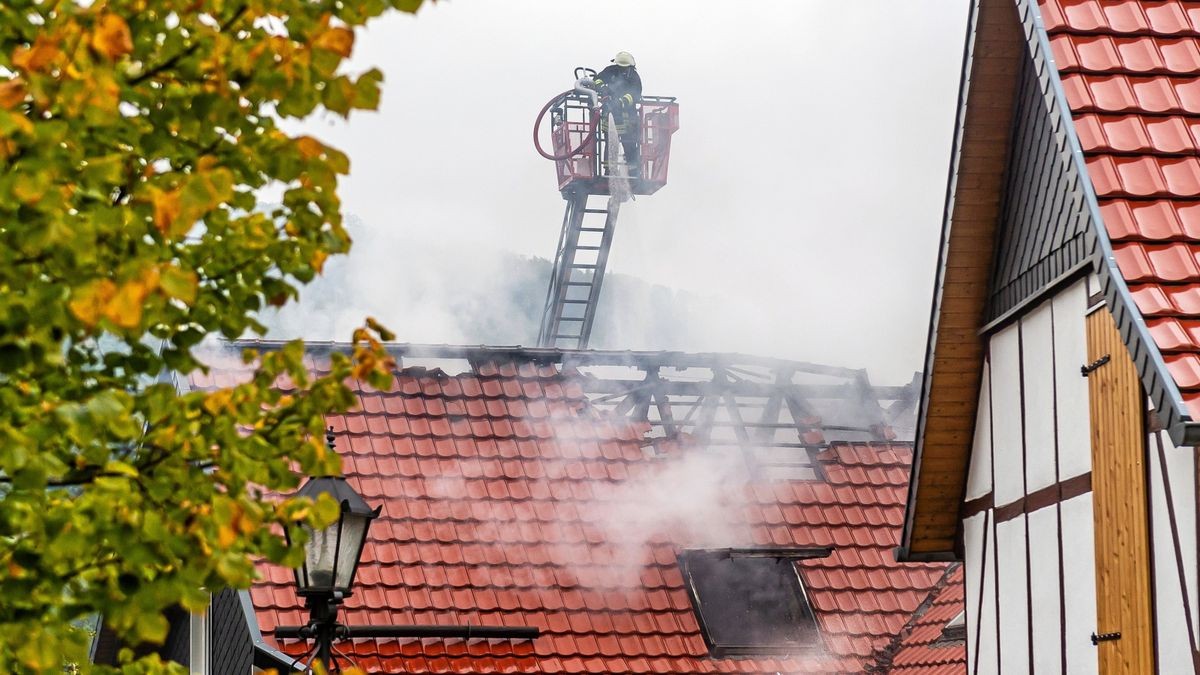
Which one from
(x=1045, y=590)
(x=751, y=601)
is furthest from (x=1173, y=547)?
(x=751, y=601)

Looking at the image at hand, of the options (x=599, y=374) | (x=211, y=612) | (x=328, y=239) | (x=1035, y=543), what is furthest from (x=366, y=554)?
(x=328, y=239)

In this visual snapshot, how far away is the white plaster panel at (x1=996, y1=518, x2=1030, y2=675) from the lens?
386 inches

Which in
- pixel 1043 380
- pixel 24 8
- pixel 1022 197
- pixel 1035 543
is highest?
pixel 1022 197

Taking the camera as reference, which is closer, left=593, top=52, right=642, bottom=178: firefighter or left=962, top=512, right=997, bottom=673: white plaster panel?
left=962, top=512, right=997, bottom=673: white plaster panel

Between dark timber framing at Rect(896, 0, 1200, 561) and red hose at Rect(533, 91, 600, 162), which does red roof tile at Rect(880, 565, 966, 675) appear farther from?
red hose at Rect(533, 91, 600, 162)


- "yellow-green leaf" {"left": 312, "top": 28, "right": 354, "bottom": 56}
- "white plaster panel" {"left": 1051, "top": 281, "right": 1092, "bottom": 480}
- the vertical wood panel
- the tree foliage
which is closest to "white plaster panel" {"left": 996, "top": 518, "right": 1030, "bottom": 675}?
"white plaster panel" {"left": 1051, "top": 281, "right": 1092, "bottom": 480}

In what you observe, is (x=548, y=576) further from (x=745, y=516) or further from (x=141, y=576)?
(x=141, y=576)

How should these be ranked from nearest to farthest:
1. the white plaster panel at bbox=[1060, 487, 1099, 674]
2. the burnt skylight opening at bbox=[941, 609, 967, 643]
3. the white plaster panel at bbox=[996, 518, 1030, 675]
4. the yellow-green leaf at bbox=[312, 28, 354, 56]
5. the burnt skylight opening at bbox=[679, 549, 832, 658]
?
the yellow-green leaf at bbox=[312, 28, 354, 56]
the white plaster panel at bbox=[1060, 487, 1099, 674]
the white plaster panel at bbox=[996, 518, 1030, 675]
the burnt skylight opening at bbox=[941, 609, 967, 643]
the burnt skylight opening at bbox=[679, 549, 832, 658]

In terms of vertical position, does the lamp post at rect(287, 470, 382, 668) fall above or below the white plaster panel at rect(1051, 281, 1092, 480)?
below

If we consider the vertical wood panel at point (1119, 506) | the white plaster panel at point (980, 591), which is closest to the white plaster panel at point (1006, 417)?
the white plaster panel at point (980, 591)

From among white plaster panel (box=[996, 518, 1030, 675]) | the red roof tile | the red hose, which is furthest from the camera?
the red hose

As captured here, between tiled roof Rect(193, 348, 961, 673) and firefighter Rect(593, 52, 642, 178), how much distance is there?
11.3 meters

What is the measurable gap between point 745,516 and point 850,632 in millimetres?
1535

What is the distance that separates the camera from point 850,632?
567 inches
